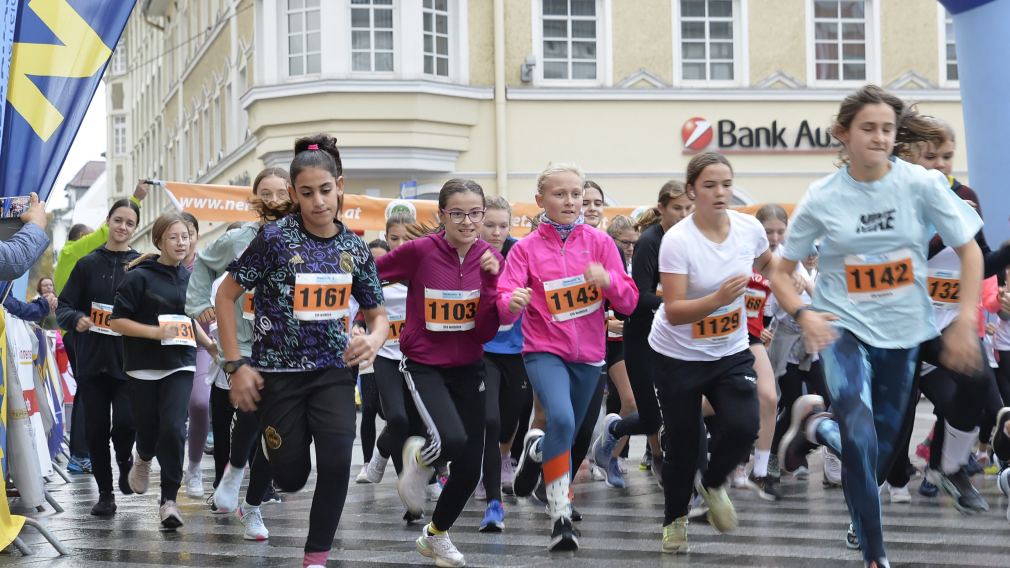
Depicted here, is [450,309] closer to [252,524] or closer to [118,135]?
[252,524]

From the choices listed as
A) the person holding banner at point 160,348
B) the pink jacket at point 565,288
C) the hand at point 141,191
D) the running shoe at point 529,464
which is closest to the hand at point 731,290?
the pink jacket at point 565,288

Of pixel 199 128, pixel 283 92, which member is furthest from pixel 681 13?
pixel 199 128

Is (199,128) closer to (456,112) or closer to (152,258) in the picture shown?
(456,112)

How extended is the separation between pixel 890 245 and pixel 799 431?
1575 millimetres

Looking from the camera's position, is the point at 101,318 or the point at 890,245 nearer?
the point at 890,245

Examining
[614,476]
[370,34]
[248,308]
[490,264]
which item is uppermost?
[370,34]

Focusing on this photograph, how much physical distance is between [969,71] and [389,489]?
533cm

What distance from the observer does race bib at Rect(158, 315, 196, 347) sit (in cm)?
867

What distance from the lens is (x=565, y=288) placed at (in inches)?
292

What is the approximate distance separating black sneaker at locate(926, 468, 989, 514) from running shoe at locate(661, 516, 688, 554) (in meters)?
2.13

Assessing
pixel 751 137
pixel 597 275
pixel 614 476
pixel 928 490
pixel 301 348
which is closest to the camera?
pixel 301 348

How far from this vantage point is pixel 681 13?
96.5ft

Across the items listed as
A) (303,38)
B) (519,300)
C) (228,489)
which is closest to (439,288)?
(519,300)

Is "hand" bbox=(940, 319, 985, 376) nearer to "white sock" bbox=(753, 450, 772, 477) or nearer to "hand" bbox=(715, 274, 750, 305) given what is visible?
"hand" bbox=(715, 274, 750, 305)
